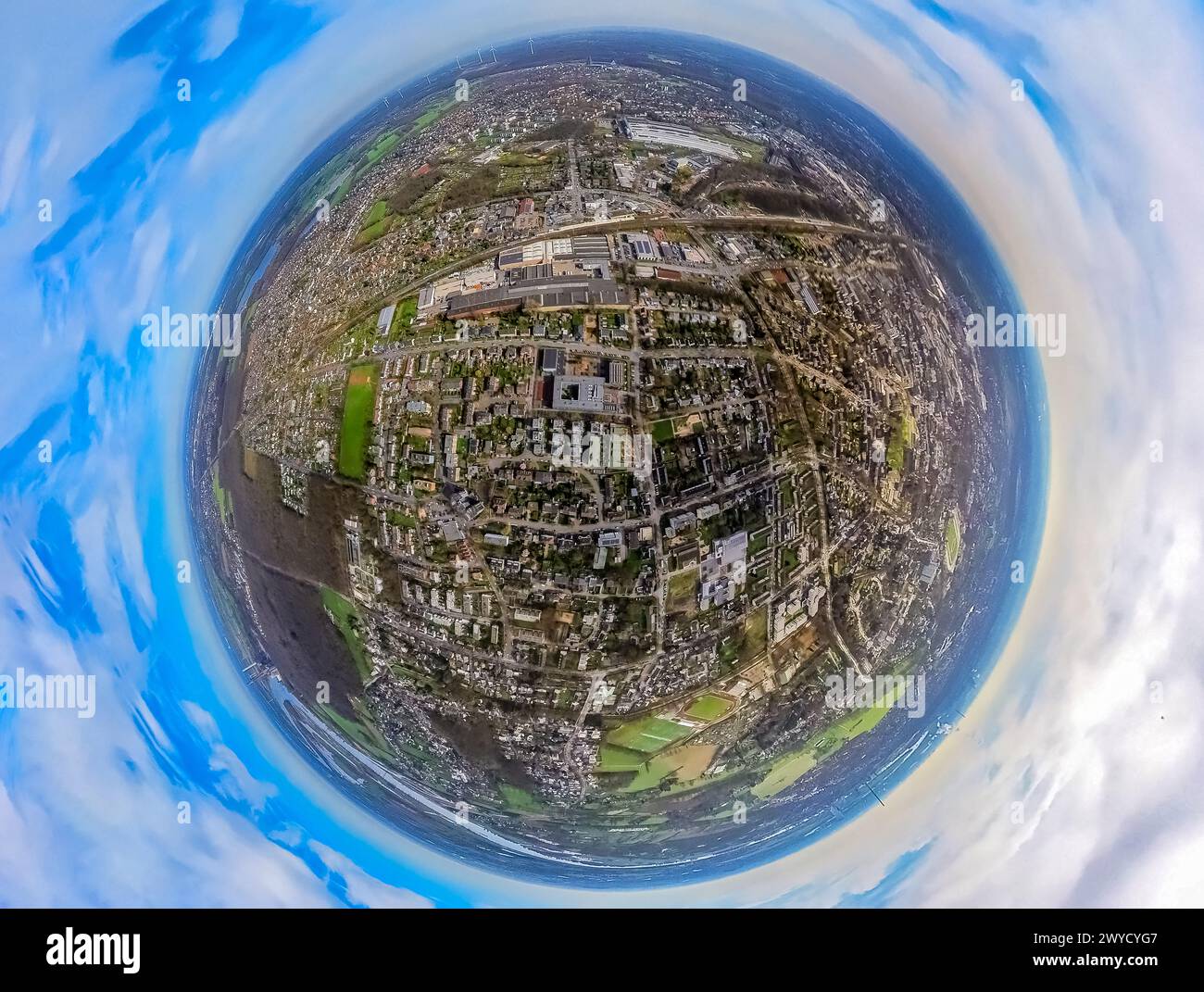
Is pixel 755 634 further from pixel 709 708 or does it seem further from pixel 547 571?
pixel 547 571

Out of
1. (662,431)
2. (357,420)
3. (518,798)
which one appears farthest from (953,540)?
(357,420)

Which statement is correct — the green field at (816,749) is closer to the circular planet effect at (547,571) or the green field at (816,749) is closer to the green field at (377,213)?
the circular planet effect at (547,571)

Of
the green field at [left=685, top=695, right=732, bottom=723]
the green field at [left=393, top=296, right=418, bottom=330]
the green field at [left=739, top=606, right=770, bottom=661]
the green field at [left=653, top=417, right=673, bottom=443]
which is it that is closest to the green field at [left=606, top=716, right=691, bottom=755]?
the green field at [left=685, top=695, right=732, bottom=723]

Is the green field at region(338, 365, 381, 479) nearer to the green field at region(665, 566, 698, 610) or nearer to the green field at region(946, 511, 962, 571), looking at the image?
the green field at region(665, 566, 698, 610)

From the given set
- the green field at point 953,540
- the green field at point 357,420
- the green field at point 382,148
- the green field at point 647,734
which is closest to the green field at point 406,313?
the green field at point 357,420

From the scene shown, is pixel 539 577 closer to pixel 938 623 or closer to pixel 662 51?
pixel 938 623
